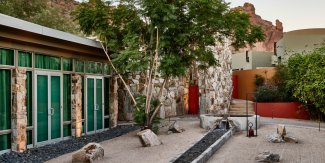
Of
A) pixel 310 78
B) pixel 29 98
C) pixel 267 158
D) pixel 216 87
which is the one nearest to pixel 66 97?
pixel 29 98

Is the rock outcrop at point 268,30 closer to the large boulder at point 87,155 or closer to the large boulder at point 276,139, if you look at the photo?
the large boulder at point 276,139

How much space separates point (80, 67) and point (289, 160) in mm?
9462

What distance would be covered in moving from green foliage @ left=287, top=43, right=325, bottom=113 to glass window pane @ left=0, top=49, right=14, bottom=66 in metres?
15.9

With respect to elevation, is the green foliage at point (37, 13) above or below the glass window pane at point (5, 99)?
above

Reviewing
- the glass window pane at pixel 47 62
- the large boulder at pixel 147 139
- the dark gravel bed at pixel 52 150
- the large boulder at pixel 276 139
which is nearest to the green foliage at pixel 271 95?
the large boulder at pixel 276 139

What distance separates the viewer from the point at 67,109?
16375mm

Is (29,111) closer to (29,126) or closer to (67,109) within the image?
(29,126)

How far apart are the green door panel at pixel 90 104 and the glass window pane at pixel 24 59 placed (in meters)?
4.39

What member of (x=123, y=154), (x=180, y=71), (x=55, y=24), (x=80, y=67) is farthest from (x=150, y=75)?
(x=55, y=24)

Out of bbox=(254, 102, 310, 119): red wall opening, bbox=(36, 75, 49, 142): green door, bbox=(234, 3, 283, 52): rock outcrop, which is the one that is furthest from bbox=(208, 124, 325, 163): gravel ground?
bbox=(234, 3, 283, 52): rock outcrop

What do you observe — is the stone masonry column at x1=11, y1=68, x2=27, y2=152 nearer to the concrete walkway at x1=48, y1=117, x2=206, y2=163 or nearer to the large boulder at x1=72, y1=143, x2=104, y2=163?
the concrete walkway at x1=48, y1=117, x2=206, y2=163

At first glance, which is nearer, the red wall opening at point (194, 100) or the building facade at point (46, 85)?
the building facade at point (46, 85)

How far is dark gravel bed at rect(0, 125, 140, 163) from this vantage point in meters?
11.8

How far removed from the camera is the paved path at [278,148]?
12047mm
